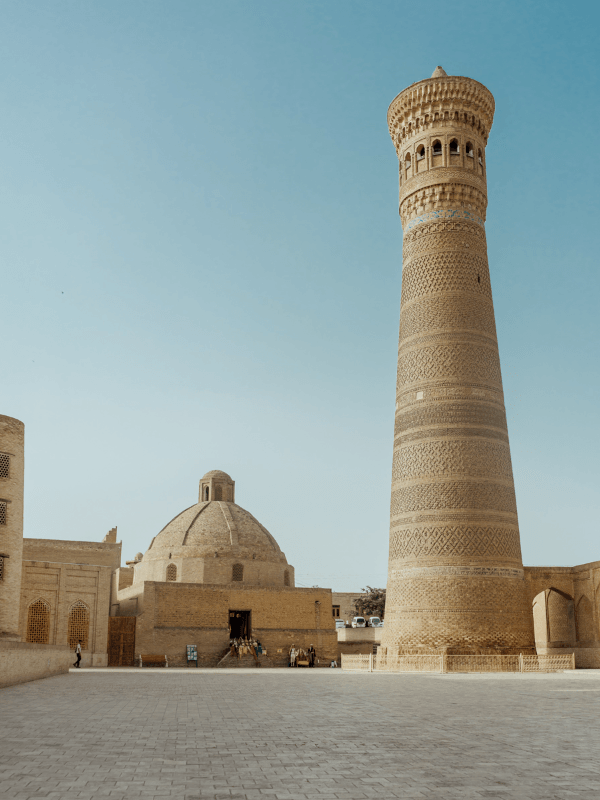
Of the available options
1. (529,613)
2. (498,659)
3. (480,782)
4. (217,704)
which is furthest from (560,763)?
(529,613)

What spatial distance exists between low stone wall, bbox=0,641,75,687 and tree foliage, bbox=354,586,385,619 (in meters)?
31.8

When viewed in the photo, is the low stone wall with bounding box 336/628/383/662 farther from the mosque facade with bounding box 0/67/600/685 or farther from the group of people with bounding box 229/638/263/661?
the group of people with bounding box 229/638/263/661

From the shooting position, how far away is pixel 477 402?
23.3m

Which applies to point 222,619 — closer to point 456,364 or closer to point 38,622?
point 38,622

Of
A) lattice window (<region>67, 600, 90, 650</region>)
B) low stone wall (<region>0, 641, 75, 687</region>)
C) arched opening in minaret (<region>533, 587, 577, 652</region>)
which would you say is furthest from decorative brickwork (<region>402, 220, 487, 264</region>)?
lattice window (<region>67, 600, 90, 650</region>)

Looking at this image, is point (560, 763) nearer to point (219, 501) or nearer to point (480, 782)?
point (480, 782)

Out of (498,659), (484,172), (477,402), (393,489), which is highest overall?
(484,172)

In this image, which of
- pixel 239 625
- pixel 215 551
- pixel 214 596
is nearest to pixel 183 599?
pixel 214 596

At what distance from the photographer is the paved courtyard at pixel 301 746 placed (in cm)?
494

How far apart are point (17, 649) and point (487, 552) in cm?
1254

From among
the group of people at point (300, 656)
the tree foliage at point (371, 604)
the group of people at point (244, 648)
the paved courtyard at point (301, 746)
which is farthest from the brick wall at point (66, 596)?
the tree foliage at point (371, 604)

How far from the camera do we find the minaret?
869 inches

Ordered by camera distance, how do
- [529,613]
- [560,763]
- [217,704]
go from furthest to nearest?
1. [529,613]
2. [217,704]
3. [560,763]

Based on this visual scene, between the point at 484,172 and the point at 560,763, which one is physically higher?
the point at 484,172
